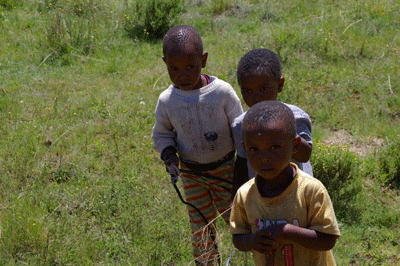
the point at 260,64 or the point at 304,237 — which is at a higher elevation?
the point at 260,64

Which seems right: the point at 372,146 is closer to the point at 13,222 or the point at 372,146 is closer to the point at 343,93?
the point at 343,93

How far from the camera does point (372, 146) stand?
15.3 ft

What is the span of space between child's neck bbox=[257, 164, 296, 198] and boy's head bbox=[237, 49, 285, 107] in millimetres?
552

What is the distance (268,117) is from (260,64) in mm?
654

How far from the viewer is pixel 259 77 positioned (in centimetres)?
228

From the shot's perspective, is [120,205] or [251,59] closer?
[251,59]

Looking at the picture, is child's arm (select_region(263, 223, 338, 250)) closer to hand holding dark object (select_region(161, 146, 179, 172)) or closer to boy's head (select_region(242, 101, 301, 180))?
boy's head (select_region(242, 101, 301, 180))

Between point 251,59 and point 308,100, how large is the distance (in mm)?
3195

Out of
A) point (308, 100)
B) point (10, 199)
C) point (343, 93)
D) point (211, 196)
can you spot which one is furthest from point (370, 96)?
point (10, 199)

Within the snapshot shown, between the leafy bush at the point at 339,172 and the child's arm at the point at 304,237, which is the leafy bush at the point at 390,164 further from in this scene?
the child's arm at the point at 304,237

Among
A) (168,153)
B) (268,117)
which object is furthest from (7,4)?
(268,117)

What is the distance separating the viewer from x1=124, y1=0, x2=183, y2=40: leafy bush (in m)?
7.36

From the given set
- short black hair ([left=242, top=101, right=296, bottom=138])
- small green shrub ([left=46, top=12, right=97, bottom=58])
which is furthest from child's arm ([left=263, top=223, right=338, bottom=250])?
small green shrub ([left=46, top=12, right=97, bottom=58])

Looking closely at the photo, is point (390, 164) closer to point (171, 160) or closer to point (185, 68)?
point (171, 160)
